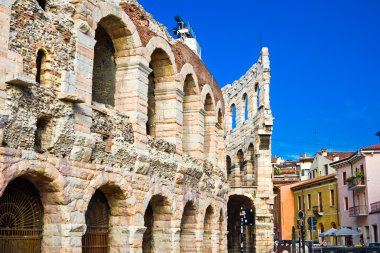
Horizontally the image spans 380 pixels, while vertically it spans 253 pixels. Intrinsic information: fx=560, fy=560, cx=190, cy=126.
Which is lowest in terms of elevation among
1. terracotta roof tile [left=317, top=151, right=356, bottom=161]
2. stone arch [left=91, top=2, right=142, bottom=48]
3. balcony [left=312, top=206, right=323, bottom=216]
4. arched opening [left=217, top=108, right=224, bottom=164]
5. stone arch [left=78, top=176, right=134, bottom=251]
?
stone arch [left=78, top=176, right=134, bottom=251]

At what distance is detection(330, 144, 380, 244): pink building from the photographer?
36438 mm

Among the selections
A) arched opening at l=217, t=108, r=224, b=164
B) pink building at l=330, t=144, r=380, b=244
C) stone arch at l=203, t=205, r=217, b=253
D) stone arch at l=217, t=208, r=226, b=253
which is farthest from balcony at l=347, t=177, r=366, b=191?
stone arch at l=203, t=205, r=217, b=253

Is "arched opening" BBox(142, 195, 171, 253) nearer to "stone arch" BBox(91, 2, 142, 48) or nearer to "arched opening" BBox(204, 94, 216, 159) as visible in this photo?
"stone arch" BBox(91, 2, 142, 48)

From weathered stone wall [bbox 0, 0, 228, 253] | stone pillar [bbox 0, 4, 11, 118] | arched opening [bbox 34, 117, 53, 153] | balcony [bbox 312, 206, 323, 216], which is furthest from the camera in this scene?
balcony [bbox 312, 206, 323, 216]

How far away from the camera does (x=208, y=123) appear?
2219 centimetres

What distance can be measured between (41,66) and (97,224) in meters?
4.46

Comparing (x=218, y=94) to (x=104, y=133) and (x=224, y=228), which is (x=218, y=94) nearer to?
(x=224, y=228)

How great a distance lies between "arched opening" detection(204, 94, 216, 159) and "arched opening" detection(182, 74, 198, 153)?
2031 mm

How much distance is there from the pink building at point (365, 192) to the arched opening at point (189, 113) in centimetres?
2010

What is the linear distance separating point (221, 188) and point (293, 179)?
3590 cm

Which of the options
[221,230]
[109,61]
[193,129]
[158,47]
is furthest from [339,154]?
[109,61]

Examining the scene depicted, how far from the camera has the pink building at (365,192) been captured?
3644 cm

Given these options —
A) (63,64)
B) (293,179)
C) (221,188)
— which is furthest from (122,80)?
(293,179)

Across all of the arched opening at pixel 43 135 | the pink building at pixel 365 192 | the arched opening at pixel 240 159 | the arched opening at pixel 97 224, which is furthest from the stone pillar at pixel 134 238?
the pink building at pixel 365 192
